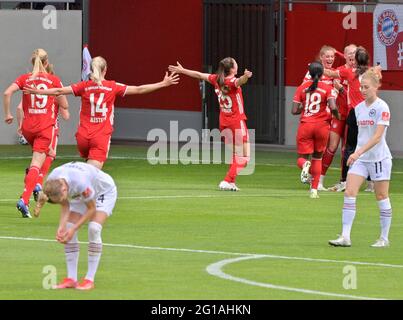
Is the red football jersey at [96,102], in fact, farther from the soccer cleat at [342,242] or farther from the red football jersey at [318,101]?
the red football jersey at [318,101]

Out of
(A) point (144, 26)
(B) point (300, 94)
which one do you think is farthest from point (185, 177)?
(A) point (144, 26)

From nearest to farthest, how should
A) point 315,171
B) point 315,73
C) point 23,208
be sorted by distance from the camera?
1. point 23,208
2. point 315,171
3. point 315,73

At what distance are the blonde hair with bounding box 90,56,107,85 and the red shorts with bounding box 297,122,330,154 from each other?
5416 mm

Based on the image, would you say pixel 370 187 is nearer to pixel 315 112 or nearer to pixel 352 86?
pixel 352 86

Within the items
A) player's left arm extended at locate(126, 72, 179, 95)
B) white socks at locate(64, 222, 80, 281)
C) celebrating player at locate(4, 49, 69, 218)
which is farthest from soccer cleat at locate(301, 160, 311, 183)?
white socks at locate(64, 222, 80, 281)

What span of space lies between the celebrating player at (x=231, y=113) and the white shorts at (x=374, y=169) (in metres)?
7.75

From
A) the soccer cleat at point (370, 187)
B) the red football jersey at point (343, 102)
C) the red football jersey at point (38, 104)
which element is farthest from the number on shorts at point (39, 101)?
the soccer cleat at point (370, 187)

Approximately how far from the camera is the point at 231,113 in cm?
2552

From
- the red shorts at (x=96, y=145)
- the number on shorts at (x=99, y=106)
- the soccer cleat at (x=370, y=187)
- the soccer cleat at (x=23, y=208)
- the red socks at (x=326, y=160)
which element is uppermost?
the number on shorts at (x=99, y=106)

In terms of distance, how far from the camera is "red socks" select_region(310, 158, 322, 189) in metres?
24.3

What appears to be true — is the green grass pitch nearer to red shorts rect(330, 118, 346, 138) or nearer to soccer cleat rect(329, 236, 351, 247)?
soccer cleat rect(329, 236, 351, 247)

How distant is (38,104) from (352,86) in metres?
5.98

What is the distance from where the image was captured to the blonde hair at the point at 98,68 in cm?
2011

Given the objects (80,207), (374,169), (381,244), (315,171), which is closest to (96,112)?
(374,169)
